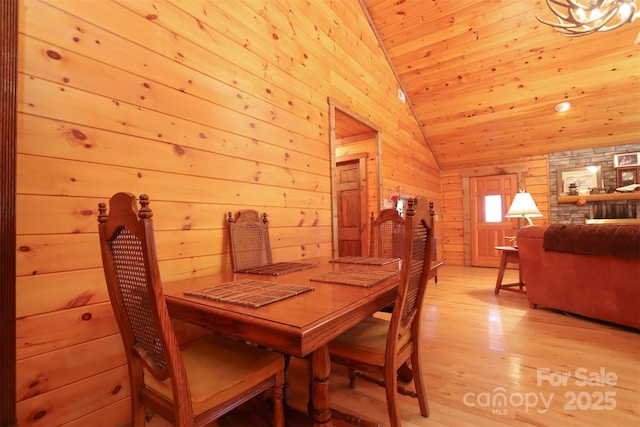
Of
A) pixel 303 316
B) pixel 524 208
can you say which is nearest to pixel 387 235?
pixel 303 316

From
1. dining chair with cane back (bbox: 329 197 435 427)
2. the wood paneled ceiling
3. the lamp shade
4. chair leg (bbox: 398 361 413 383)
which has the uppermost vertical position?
the wood paneled ceiling

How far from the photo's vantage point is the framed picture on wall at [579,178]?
17.3 ft

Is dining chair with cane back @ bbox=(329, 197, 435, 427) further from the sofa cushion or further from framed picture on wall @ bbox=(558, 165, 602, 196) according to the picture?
framed picture on wall @ bbox=(558, 165, 602, 196)

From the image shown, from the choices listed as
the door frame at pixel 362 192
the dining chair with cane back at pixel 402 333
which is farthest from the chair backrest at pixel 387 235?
the door frame at pixel 362 192

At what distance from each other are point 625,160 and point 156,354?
7.02 metres

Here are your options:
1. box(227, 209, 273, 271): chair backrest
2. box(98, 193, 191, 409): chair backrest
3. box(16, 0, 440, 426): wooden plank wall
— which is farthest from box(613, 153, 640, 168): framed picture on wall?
box(98, 193, 191, 409): chair backrest

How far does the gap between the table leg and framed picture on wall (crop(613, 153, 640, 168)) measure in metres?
6.48

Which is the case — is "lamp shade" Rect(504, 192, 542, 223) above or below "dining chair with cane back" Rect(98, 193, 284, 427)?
above

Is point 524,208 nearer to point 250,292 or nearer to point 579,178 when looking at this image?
point 579,178

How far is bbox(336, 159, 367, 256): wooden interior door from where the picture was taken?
430 centimetres

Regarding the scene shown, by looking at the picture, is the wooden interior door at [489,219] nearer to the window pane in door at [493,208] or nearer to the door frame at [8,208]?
the window pane in door at [493,208]

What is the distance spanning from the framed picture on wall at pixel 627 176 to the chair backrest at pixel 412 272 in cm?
581

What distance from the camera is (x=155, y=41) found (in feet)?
5.54

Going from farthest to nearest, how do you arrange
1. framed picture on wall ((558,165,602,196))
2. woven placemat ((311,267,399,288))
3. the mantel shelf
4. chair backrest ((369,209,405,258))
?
framed picture on wall ((558,165,602,196)) → the mantel shelf → chair backrest ((369,209,405,258)) → woven placemat ((311,267,399,288))
